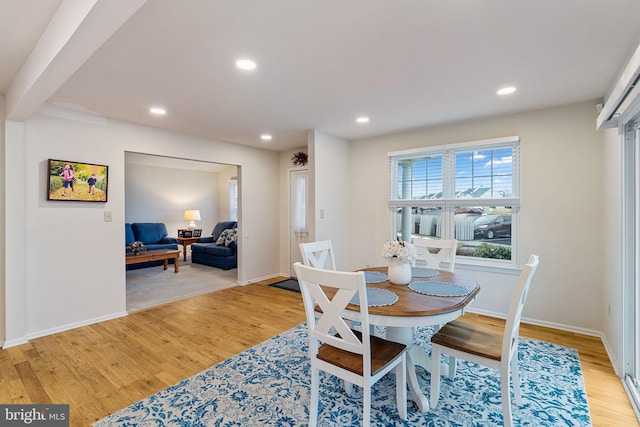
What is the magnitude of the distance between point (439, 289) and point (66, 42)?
2.68 meters

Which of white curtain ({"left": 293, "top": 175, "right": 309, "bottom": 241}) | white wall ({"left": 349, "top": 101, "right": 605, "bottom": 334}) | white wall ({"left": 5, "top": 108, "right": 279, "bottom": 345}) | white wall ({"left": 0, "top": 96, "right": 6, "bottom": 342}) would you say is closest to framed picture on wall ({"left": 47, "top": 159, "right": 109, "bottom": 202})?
white wall ({"left": 5, "top": 108, "right": 279, "bottom": 345})

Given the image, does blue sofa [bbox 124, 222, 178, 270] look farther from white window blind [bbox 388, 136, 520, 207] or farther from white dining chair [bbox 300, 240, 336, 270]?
white window blind [bbox 388, 136, 520, 207]

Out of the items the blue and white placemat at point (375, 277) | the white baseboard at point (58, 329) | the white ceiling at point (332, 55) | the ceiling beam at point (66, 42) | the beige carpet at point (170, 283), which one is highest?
the white ceiling at point (332, 55)

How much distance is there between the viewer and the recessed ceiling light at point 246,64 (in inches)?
85.7

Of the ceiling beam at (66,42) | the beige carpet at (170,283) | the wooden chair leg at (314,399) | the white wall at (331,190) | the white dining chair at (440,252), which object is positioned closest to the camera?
the ceiling beam at (66,42)

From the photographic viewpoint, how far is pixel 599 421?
1806mm

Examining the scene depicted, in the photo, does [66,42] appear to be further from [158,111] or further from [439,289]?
[439,289]

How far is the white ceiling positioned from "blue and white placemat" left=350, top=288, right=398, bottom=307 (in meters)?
1.67

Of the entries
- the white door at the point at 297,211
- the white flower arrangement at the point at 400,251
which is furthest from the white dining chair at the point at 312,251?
the white door at the point at 297,211

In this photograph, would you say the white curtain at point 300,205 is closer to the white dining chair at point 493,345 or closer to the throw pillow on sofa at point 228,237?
the throw pillow on sofa at point 228,237

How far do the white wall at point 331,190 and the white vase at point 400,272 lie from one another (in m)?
1.89

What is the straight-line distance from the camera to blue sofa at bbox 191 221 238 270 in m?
6.26

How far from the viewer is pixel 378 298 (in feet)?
6.30

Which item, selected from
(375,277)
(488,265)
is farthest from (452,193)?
(375,277)
